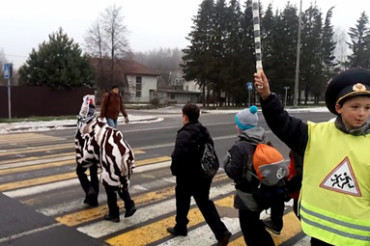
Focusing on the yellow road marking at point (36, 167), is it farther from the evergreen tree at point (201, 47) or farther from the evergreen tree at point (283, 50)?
the evergreen tree at point (283, 50)

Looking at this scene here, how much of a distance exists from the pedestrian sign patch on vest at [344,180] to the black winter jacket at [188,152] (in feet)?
6.94

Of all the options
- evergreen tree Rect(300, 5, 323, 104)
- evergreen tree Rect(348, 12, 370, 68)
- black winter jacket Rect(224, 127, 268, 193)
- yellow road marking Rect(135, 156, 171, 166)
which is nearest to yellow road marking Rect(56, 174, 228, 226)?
yellow road marking Rect(135, 156, 171, 166)

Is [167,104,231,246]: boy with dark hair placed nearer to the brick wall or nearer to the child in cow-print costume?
the child in cow-print costume

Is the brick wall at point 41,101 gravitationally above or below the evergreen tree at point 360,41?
below

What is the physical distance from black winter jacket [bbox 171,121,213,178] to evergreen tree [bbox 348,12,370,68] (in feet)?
224

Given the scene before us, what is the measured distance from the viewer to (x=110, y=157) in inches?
178

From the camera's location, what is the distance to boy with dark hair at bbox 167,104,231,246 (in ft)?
13.4

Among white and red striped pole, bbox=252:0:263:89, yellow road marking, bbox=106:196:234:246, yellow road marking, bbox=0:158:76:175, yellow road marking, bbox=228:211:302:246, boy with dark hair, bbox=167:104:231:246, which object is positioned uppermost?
white and red striped pole, bbox=252:0:263:89

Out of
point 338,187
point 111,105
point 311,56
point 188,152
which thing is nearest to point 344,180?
point 338,187

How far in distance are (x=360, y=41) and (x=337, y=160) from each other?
72.1 meters

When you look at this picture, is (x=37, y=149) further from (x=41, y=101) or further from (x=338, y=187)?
(x=41, y=101)

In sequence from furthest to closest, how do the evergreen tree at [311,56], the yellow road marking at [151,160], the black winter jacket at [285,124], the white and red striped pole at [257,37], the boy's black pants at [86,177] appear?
1. the evergreen tree at [311,56]
2. the yellow road marking at [151,160]
3. the boy's black pants at [86,177]
4. the white and red striped pole at [257,37]
5. the black winter jacket at [285,124]

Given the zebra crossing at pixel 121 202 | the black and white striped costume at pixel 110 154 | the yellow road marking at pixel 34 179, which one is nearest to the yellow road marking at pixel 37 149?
the zebra crossing at pixel 121 202

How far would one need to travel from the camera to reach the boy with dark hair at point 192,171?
4094 mm
